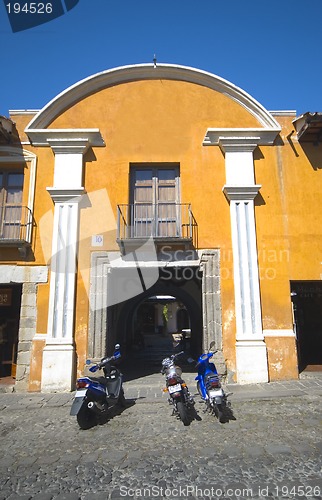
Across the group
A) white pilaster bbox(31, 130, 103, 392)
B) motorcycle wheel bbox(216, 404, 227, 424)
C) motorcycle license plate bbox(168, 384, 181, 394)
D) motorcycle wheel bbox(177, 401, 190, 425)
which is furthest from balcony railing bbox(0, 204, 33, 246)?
motorcycle wheel bbox(216, 404, 227, 424)

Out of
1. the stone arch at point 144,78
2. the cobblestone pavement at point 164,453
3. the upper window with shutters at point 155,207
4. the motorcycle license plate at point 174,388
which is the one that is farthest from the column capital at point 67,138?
the motorcycle license plate at point 174,388

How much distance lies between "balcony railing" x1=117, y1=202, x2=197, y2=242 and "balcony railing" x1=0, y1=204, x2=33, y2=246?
2.07m

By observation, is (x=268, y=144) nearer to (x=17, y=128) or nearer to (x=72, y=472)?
(x=17, y=128)

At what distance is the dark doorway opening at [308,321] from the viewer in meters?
9.50

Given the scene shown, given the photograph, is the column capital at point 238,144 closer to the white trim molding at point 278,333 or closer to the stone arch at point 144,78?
the stone arch at point 144,78

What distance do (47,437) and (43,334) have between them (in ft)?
9.94

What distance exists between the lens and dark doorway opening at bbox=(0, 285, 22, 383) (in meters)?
8.20

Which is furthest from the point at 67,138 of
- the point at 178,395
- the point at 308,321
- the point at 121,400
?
the point at 308,321

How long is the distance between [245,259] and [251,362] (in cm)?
222

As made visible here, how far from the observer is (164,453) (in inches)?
157

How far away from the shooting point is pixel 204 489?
317cm

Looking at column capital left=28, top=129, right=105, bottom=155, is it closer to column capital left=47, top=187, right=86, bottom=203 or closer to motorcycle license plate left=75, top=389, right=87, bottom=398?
column capital left=47, top=187, right=86, bottom=203

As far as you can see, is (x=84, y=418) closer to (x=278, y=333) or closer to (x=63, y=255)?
(x=63, y=255)

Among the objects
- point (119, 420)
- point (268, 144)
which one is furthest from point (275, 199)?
point (119, 420)
